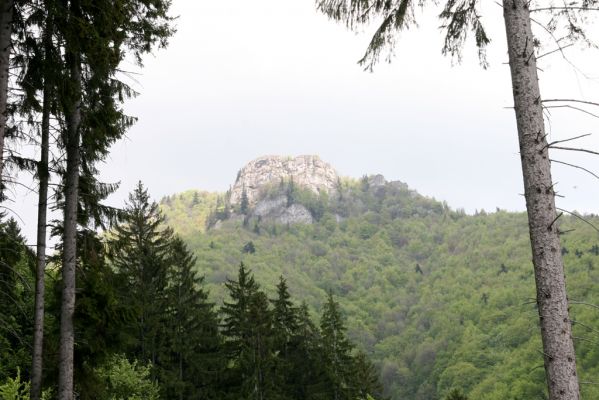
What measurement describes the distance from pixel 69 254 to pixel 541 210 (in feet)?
24.7

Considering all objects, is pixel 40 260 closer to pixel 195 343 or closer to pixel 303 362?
pixel 195 343

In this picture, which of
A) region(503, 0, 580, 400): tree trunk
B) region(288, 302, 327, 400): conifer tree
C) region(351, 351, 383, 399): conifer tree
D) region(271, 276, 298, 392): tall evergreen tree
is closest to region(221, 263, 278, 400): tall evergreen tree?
region(271, 276, 298, 392): tall evergreen tree

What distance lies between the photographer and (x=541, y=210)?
18.5 ft

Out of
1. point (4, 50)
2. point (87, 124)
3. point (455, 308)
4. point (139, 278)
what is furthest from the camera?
point (455, 308)

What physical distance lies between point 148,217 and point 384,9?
20.5 meters

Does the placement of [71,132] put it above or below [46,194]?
above

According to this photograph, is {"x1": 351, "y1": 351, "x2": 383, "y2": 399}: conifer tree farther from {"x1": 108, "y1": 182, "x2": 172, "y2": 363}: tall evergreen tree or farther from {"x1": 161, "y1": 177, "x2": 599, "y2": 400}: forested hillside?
{"x1": 161, "y1": 177, "x2": 599, "y2": 400}: forested hillside

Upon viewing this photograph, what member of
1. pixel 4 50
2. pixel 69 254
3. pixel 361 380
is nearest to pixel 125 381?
pixel 69 254

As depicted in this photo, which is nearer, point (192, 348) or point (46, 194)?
point (46, 194)

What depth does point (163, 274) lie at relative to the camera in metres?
26.5

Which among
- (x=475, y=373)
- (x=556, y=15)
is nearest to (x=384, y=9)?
(x=556, y=15)

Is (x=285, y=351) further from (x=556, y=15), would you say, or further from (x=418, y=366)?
(x=418, y=366)

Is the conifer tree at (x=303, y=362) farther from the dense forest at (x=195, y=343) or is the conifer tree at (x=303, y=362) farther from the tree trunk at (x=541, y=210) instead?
the tree trunk at (x=541, y=210)

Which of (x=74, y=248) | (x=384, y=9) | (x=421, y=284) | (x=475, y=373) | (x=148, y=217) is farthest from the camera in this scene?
(x=421, y=284)
